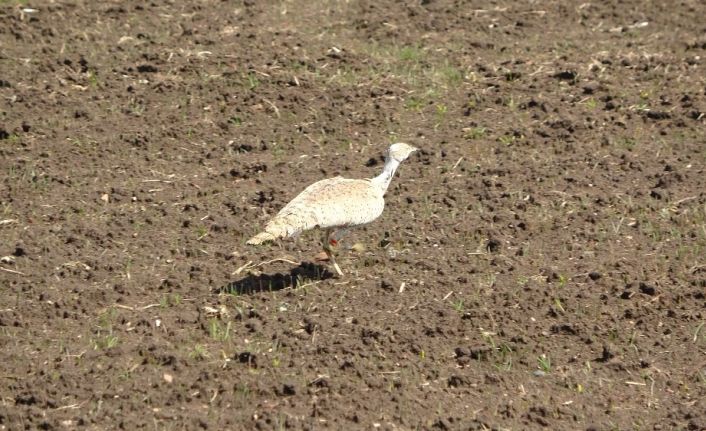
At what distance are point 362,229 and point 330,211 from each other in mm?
1311

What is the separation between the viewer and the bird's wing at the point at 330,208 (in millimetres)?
7746

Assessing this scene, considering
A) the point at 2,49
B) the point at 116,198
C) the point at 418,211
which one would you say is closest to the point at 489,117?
the point at 418,211

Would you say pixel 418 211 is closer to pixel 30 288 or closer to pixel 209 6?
pixel 30 288

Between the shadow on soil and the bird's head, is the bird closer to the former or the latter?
the shadow on soil

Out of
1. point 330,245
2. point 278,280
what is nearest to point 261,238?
point 278,280

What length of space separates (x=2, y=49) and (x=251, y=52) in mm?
2690

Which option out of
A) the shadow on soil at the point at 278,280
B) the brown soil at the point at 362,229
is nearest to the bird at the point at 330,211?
the shadow on soil at the point at 278,280

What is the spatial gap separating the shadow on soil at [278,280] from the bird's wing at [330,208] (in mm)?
475

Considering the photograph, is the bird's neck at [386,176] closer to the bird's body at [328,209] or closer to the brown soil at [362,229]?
the bird's body at [328,209]

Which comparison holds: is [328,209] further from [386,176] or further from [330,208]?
[386,176]

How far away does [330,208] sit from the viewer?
8.05 metres

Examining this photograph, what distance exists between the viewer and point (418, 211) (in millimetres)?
9516

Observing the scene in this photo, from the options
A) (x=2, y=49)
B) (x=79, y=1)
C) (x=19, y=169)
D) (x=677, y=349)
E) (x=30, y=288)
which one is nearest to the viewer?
(x=677, y=349)

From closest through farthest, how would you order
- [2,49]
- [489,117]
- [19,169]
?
[19,169], [489,117], [2,49]
